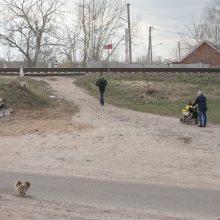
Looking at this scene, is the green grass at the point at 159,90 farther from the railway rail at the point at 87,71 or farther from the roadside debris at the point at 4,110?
the roadside debris at the point at 4,110

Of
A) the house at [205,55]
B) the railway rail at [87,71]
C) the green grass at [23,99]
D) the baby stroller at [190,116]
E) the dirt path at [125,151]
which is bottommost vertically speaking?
the dirt path at [125,151]

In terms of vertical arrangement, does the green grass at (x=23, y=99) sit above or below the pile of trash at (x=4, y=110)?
above

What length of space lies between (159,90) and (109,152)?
16.9m

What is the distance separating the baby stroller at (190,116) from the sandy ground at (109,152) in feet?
1.20

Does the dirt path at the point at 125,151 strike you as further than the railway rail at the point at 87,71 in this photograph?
No

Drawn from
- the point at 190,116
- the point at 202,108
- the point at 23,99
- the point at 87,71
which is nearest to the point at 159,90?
the point at 87,71

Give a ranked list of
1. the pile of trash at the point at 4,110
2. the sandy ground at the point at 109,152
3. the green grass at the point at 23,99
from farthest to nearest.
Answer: the green grass at the point at 23,99 → the pile of trash at the point at 4,110 → the sandy ground at the point at 109,152

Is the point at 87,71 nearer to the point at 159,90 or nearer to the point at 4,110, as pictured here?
the point at 159,90

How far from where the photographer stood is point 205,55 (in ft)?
228

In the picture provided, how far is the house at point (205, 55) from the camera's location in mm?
68125

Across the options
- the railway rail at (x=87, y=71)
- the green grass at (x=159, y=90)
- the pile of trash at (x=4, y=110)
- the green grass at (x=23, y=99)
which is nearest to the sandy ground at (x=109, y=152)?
the pile of trash at (x=4, y=110)

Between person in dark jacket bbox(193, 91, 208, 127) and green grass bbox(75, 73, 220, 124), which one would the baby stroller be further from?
green grass bbox(75, 73, 220, 124)

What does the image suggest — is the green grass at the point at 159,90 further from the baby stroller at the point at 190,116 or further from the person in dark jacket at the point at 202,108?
the person in dark jacket at the point at 202,108

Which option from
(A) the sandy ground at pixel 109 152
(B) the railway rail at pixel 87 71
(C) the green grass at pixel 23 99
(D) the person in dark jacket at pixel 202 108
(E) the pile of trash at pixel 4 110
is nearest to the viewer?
(A) the sandy ground at pixel 109 152
